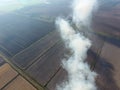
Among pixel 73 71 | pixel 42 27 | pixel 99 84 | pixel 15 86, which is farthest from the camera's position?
pixel 42 27

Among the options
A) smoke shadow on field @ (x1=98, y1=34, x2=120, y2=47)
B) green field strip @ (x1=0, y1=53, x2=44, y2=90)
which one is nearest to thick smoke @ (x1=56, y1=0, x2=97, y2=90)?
green field strip @ (x1=0, y1=53, x2=44, y2=90)

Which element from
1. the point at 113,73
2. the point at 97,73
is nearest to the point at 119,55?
the point at 113,73

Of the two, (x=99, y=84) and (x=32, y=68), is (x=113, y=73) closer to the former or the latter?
(x=99, y=84)

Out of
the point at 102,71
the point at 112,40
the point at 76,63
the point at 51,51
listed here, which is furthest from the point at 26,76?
the point at 112,40

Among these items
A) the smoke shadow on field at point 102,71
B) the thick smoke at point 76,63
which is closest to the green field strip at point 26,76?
the thick smoke at point 76,63

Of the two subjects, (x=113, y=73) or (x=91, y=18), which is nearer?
(x=113, y=73)

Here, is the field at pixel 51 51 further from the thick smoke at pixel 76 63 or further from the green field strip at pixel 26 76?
the thick smoke at pixel 76 63

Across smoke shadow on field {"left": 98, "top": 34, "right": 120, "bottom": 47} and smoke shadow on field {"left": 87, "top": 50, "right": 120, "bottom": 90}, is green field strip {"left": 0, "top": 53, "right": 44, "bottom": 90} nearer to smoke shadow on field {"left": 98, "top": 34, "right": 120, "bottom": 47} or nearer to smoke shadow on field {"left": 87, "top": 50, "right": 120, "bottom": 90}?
smoke shadow on field {"left": 87, "top": 50, "right": 120, "bottom": 90}

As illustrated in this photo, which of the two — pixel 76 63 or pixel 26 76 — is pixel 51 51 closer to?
pixel 76 63

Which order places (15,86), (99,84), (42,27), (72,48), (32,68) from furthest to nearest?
(42,27) < (72,48) < (32,68) < (15,86) < (99,84)
